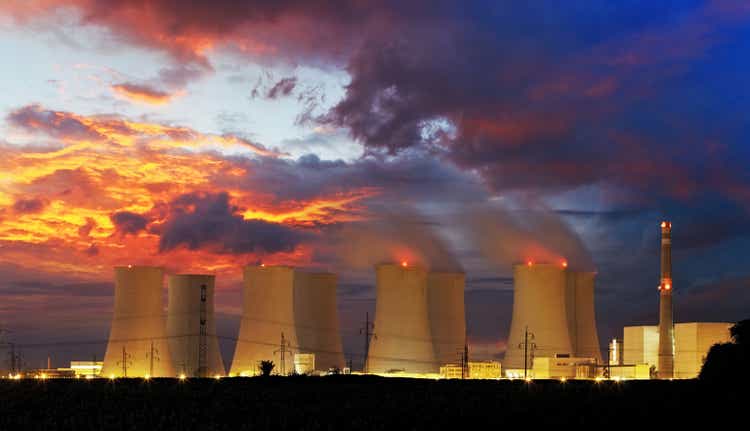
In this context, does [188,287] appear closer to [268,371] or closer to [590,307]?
[268,371]

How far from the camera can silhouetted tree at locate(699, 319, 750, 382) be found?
4319cm

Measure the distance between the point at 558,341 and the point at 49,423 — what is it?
29963 millimetres

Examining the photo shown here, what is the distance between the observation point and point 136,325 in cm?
5078

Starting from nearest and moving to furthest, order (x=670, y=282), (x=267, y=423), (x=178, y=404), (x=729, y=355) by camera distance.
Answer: (x=267, y=423), (x=178, y=404), (x=729, y=355), (x=670, y=282)

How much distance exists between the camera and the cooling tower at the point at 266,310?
52.8 metres

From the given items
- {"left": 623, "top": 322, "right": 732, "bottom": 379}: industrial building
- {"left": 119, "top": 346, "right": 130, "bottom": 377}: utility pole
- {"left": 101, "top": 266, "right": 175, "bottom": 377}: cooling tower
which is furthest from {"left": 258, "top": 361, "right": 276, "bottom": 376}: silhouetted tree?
{"left": 623, "top": 322, "right": 732, "bottom": 379}: industrial building

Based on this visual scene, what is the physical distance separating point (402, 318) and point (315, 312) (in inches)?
239

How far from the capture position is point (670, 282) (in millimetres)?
58625

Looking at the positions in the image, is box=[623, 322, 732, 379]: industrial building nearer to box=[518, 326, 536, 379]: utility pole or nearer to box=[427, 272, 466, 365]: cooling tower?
box=[518, 326, 536, 379]: utility pole

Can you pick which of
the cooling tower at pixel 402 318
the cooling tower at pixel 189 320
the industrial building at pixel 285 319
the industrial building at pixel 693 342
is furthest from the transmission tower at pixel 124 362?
the industrial building at pixel 693 342

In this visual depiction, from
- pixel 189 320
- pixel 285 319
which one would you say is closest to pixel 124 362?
pixel 189 320

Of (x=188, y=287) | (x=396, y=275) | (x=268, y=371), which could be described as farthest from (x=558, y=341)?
(x=188, y=287)

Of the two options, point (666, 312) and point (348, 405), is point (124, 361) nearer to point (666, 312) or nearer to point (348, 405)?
point (348, 405)

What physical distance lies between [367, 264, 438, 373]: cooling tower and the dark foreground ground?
7.47 metres
